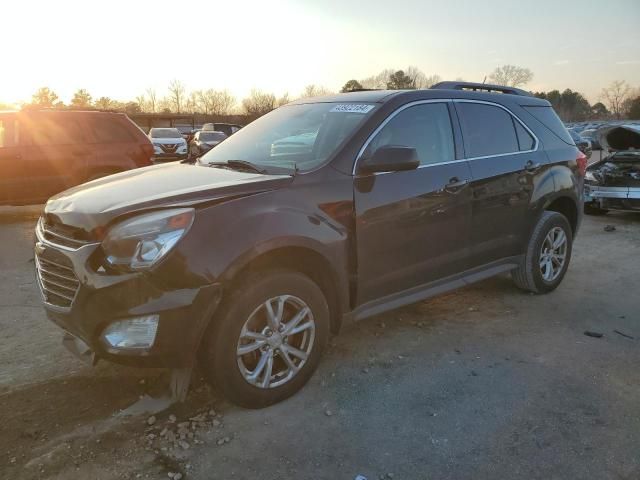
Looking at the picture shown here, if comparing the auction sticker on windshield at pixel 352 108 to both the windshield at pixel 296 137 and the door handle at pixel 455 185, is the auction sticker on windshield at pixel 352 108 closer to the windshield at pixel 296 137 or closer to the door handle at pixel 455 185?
the windshield at pixel 296 137

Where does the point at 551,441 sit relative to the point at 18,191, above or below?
below

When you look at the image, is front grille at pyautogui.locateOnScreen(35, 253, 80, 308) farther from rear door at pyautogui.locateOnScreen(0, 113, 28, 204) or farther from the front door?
rear door at pyautogui.locateOnScreen(0, 113, 28, 204)

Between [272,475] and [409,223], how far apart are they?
1855 mm

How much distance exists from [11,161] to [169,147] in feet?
42.3

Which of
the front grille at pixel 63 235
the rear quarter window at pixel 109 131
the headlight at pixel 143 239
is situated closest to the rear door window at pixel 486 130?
the headlight at pixel 143 239

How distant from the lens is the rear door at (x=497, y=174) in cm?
407

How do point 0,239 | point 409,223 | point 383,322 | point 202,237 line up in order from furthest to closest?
point 0,239 < point 383,322 < point 409,223 < point 202,237

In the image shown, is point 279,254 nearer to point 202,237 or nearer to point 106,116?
point 202,237

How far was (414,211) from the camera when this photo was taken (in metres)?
3.55

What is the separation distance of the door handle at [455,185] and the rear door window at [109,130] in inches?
277

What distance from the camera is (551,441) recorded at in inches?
107

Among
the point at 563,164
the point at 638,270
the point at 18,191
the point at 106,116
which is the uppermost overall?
the point at 106,116

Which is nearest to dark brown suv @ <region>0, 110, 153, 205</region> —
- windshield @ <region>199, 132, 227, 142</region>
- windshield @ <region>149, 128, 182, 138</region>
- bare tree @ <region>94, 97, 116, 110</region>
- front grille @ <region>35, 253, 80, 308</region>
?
front grille @ <region>35, 253, 80, 308</region>

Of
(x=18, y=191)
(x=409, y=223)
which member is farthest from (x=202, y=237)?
(x=18, y=191)
